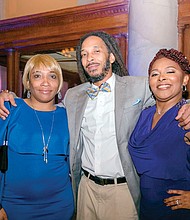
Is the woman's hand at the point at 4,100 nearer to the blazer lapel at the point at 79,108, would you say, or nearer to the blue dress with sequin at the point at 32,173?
the blue dress with sequin at the point at 32,173

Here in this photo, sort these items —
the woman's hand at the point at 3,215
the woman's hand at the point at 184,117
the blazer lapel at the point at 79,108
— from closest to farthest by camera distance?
the woman's hand at the point at 184,117 → the woman's hand at the point at 3,215 → the blazer lapel at the point at 79,108

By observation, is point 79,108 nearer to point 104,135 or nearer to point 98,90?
point 98,90

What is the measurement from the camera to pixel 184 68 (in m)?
1.90

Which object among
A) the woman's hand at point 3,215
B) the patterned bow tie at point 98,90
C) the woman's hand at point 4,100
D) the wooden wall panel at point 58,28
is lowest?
the woman's hand at point 3,215

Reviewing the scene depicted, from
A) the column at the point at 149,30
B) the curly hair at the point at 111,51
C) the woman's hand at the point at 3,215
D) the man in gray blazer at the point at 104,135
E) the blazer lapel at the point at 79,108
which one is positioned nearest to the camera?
the woman's hand at the point at 3,215

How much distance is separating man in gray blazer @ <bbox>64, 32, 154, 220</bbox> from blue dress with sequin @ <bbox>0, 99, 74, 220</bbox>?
0.56 feet

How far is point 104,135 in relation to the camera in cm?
219

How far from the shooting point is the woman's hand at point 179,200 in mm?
A: 1697

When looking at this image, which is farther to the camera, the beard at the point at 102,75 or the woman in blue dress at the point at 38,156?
the beard at the point at 102,75

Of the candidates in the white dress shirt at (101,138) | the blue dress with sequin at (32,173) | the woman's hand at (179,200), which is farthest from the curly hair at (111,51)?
the woman's hand at (179,200)

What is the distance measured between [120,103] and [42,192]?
824mm

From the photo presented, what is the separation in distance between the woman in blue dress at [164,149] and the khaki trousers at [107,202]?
228 mm

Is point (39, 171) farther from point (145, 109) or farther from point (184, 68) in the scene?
point (184, 68)

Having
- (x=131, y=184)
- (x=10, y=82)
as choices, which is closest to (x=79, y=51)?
(x=131, y=184)
